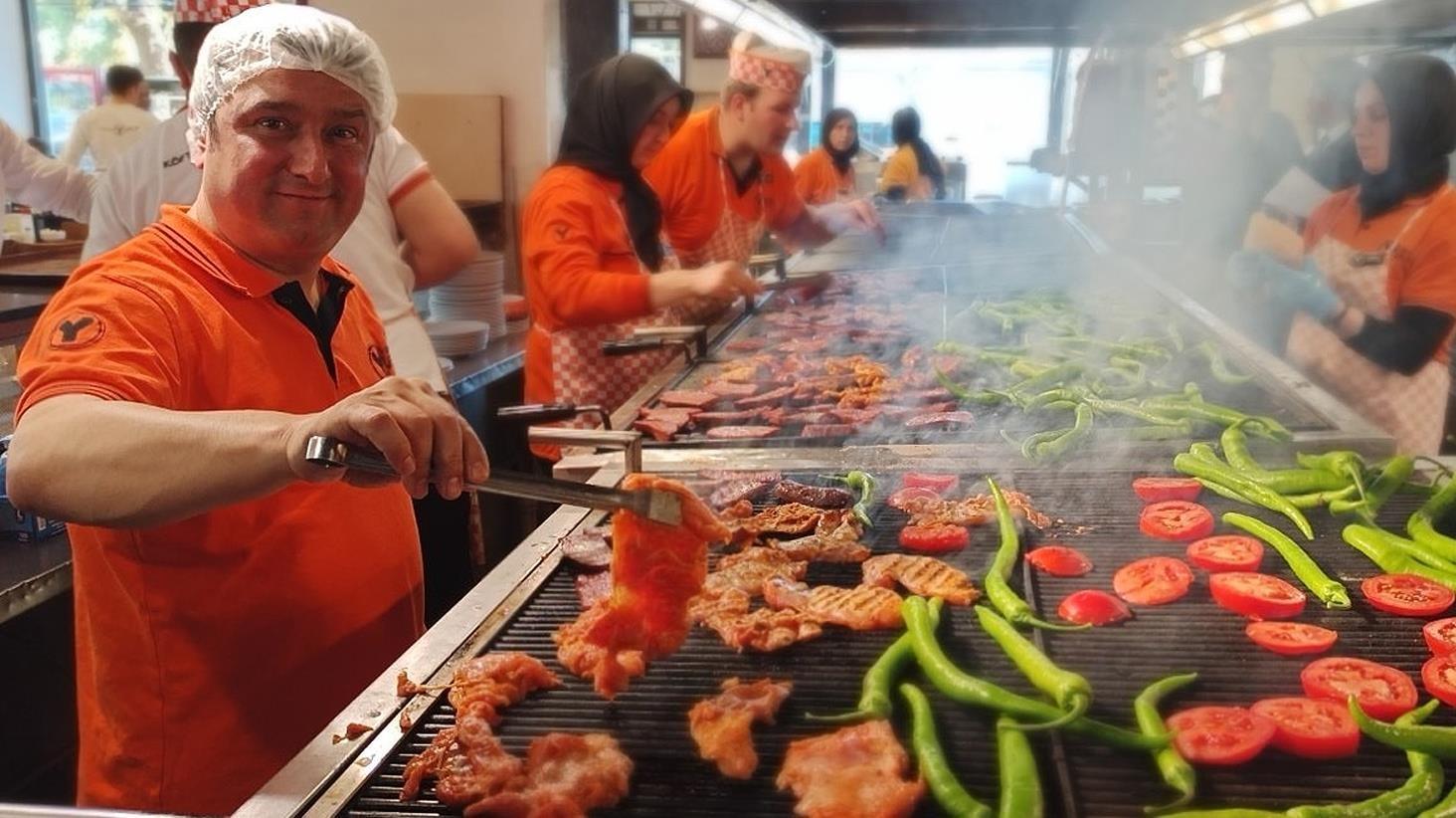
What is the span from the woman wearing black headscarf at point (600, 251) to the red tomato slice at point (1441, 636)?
2.95 meters

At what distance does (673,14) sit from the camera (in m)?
12.8

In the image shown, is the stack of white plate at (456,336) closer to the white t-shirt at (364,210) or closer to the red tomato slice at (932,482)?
the white t-shirt at (364,210)

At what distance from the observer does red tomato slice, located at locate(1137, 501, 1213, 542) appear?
9.05 ft

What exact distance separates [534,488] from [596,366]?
3.32m

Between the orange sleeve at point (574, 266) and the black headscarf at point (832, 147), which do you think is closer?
the orange sleeve at point (574, 266)

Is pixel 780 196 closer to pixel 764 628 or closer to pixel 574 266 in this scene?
pixel 574 266

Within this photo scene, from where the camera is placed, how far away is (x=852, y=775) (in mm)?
1735

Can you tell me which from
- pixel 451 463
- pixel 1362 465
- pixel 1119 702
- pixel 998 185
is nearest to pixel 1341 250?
pixel 1362 465

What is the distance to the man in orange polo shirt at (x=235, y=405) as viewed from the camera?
2.10 meters

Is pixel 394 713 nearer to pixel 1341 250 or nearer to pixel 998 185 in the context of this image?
pixel 1341 250

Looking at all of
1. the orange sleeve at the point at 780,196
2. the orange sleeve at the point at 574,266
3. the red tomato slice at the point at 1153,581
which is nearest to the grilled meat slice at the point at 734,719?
the red tomato slice at the point at 1153,581

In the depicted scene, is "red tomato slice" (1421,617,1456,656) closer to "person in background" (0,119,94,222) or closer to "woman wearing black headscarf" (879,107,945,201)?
"person in background" (0,119,94,222)

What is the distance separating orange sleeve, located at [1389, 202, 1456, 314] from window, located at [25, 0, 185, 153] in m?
13.4

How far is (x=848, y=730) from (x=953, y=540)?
37.3 inches
